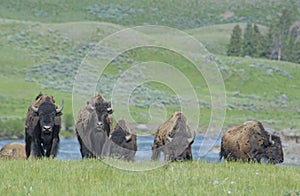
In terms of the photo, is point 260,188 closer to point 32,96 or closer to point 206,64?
point 32,96

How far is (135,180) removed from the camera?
10617mm

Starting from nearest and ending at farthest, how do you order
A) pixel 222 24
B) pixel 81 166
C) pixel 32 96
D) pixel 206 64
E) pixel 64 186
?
pixel 64 186
pixel 81 166
pixel 32 96
pixel 206 64
pixel 222 24

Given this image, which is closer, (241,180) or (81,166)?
(241,180)

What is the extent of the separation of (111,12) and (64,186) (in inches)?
5969

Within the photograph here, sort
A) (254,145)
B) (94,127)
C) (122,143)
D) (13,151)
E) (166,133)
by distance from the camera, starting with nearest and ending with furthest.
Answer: (94,127), (166,133), (122,143), (254,145), (13,151)

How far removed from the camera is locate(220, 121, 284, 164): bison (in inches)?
720

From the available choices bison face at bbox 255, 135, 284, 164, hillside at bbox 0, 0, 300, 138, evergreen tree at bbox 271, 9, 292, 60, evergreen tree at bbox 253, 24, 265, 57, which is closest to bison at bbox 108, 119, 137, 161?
bison face at bbox 255, 135, 284, 164

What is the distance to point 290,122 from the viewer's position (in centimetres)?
6494

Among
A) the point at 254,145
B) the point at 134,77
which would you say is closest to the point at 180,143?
the point at 254,145

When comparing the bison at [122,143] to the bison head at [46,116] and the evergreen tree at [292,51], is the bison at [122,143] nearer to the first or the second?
the bison head at [46,116]

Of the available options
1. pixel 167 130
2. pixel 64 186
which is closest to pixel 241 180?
pixel 64 186

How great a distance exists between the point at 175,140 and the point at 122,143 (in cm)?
199

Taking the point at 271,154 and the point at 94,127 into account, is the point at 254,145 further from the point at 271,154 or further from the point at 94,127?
the point at 94,127

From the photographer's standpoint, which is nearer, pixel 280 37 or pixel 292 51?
pixel 292 51
